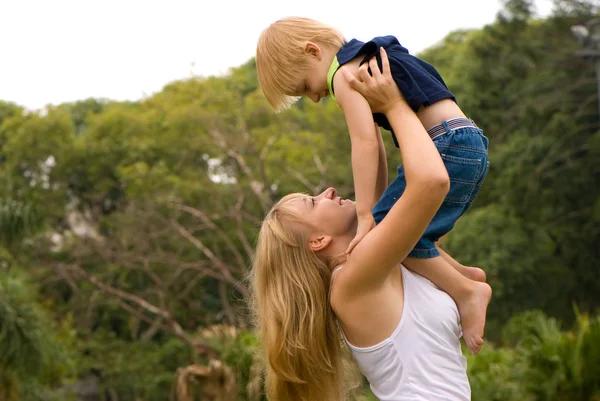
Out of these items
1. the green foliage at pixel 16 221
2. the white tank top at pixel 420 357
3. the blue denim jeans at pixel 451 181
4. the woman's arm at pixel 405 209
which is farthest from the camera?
the green foliage at pixel 16 221

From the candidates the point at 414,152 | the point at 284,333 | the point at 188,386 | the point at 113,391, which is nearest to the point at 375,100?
the point at 414,152

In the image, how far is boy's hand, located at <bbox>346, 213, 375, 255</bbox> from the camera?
2123 mm

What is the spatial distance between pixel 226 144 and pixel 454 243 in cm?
613

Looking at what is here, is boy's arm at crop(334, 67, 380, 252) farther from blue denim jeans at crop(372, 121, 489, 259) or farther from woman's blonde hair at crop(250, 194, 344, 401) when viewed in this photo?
woman's blonde hair at crop(250, 194, 344, 401)

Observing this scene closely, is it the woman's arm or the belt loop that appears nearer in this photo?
the woman's arm

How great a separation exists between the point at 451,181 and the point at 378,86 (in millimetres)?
310

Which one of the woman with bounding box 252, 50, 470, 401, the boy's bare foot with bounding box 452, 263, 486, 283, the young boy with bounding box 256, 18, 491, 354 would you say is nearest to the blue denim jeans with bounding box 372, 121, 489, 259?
the young boy with bounding box 256, 18, 491, 354

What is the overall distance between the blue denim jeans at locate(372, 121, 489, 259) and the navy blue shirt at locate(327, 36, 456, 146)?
89 mm

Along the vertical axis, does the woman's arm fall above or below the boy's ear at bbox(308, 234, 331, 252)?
above

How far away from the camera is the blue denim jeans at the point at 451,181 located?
222 centimetres

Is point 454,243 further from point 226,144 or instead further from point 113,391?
point 113,391

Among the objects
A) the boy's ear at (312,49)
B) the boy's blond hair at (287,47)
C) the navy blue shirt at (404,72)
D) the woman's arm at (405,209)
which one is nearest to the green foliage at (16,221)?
the boy's blond hair at (287,47)

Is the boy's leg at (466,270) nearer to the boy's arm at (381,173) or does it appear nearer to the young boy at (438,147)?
the young boy at (438,147)

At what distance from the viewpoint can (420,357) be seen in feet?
6.93
